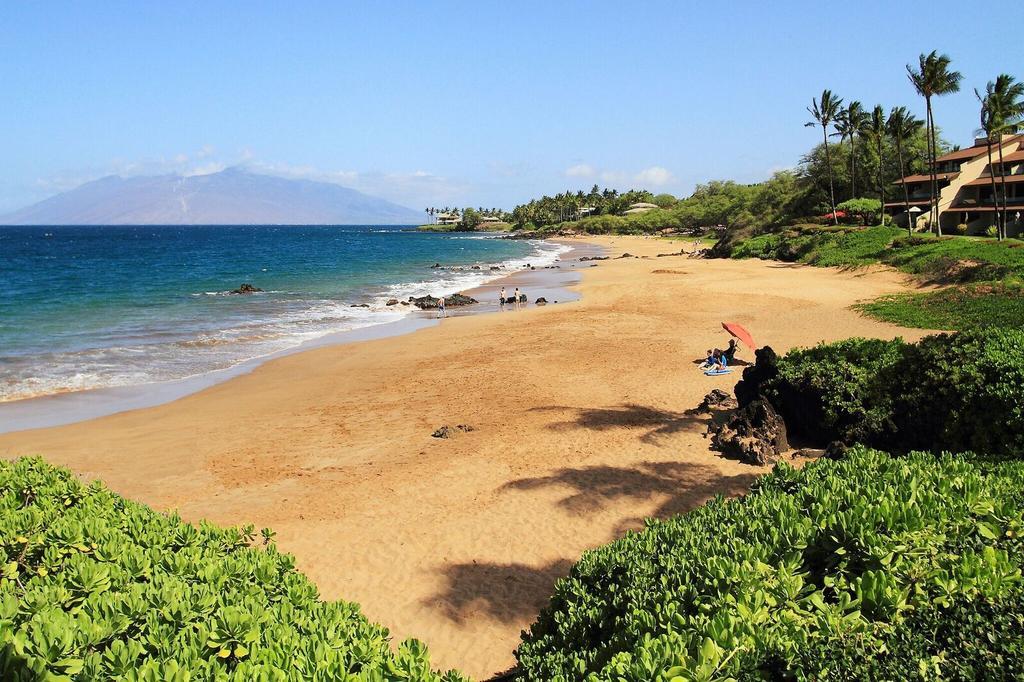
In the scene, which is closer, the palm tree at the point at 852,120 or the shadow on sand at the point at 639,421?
the shadow on sand at the point at 639,421

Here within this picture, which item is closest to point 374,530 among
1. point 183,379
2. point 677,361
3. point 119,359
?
point 677,361

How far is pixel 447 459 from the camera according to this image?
37.5 feet

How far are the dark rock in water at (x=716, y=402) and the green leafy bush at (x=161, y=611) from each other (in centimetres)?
998

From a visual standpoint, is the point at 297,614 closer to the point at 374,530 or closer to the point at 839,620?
the point at 839,620

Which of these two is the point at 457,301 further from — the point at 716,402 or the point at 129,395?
the point at 716,402

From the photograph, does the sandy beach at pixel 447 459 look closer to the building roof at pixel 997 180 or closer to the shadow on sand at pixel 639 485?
the shadow on sand at pixel 639 485

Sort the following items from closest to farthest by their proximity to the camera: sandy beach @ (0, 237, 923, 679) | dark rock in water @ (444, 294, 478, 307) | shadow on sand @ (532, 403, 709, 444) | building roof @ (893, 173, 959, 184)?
sandy beach @ (0, 237, 923, 679), shadow on sand @ (532, 403, 709, 444), dark rock in water @ (444, 294, 478, 307), building roof @ (893, 173, 959, 184)

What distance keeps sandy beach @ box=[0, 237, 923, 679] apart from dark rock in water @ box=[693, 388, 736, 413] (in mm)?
388

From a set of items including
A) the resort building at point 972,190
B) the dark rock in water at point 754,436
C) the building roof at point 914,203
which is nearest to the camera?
the dark rock in water at point 754,436

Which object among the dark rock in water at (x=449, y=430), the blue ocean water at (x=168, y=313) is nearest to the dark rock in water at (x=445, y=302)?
the blue ocean water at (x=168, y=313)

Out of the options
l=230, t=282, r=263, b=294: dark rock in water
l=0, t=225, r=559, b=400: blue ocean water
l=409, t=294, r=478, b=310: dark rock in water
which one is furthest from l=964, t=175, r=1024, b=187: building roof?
l=230, t=282, r=263, b=294: dark rock in water

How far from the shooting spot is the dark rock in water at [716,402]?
42.9 feet

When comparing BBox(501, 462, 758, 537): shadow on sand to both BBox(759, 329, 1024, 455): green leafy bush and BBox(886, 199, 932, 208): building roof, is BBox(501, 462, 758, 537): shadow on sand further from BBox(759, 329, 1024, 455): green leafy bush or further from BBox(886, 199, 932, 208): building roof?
BBox(886, 199, 932, 208): building roof

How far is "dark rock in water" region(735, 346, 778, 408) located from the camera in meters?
11.7
